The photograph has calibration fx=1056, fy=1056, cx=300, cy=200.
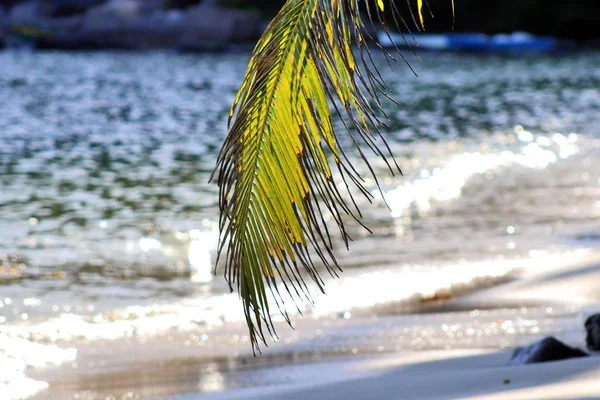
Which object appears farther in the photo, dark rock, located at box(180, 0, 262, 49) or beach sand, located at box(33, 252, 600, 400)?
dark rock, located at box(180, 0, 262, 49)

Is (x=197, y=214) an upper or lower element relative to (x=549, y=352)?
lower

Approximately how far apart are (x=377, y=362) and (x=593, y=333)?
1.56 m

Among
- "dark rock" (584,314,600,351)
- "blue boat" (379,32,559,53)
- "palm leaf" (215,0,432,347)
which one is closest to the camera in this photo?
"palm leaf" (215,0,432,347)

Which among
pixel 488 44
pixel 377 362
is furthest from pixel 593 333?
pixel 488 44

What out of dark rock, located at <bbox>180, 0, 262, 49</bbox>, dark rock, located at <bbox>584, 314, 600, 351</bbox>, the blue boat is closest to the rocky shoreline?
dark rock, located at <bbox>180, 0, 262, 49</bbox>

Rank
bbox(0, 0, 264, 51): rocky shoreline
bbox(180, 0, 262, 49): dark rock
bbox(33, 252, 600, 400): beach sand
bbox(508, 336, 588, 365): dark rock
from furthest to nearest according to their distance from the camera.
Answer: bbox(0, 0, 264, 51): rocky shoreline, bbox(180, 0, 262, 49): dark rock, bbox(508, 336, 588, 365): dark rock, bbox(33, 252, 600, 400): beach sand

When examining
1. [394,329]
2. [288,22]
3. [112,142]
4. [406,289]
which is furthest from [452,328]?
[112,142]

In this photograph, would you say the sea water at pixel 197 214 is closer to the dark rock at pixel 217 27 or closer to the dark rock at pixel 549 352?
the dark rock at pixel 549 352

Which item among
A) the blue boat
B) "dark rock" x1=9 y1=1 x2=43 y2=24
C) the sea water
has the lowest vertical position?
the sea water

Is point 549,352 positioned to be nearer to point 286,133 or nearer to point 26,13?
point 286,133

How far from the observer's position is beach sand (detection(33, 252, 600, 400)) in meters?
6.38

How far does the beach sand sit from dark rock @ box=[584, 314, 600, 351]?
603 mm

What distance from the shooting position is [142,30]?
8162 cm

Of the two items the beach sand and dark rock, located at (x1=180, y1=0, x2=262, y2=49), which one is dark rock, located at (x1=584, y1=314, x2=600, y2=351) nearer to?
the beach sand
